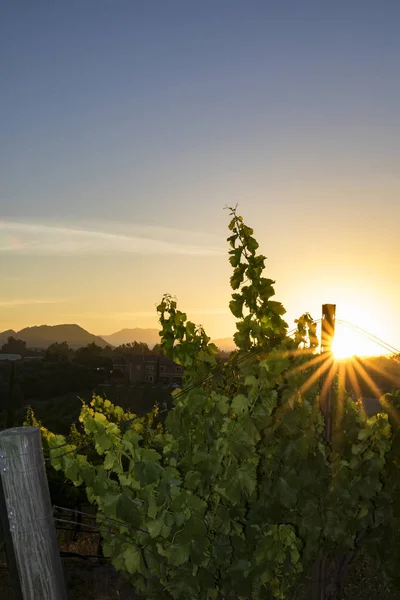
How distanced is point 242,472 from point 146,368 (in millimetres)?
80213

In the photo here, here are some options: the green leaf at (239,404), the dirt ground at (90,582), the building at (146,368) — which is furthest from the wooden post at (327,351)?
the building at (146,368)

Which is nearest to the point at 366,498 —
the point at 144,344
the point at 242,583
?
the point at 242,583

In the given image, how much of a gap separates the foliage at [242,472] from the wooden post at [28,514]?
4.30 feet

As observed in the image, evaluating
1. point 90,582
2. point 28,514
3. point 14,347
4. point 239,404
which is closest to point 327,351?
point 239,404

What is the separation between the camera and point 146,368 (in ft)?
277

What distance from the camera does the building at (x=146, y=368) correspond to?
8150 cm

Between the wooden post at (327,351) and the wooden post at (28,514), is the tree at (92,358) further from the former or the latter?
the wooden post at (28,514)

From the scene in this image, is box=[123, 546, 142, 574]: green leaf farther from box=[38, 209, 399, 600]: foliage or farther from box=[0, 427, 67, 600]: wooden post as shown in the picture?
box=[0, 427, 67, 600]: wooden post

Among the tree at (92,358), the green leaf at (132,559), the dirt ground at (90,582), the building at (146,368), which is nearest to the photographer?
the green leaf at (132,559)

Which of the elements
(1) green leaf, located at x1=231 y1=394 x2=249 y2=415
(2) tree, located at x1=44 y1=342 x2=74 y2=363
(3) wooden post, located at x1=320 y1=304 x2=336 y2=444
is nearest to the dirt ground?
(3) wooden post, located at x1=320 y1=304 x2=336 y2=444

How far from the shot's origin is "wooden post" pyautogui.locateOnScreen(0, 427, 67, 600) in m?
3.46

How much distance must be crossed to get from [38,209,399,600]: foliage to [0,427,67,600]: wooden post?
51.6 inches

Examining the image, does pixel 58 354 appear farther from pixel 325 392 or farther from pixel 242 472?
pixel 242 472

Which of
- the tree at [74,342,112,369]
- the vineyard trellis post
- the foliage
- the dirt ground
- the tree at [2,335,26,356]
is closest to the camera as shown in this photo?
the foliage
